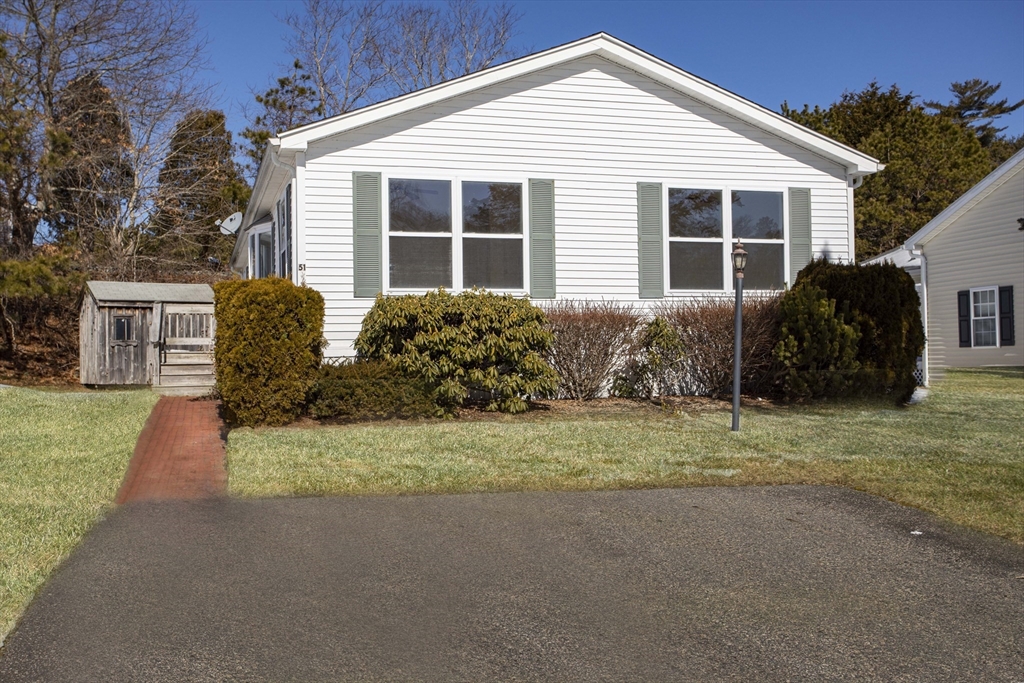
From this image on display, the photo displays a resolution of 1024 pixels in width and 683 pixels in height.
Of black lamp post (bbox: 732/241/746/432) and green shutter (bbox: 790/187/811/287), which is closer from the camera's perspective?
black lamp post (bbox: 732/241/746/432)

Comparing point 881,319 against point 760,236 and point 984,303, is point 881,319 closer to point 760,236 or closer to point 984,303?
point 760,236

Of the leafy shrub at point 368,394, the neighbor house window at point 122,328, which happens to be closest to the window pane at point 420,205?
the leafy shrub at point 368,394

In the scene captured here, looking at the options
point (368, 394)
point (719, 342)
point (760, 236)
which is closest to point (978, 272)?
point (760, 236)

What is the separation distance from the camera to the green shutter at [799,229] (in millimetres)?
13984

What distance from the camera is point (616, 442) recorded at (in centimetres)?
922

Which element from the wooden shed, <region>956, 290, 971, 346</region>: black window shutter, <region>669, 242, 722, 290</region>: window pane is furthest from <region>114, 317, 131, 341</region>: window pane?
<region>956, 290, 971, 346</region>: black window shutter

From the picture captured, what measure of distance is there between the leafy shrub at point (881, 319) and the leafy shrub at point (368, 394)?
19.1 feet

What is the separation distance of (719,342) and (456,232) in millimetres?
4116

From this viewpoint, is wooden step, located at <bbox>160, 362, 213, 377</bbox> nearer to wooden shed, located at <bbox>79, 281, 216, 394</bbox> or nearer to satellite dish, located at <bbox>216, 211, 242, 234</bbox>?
wooden shed, located at <bbox>79, 281, 216, 394</bbox>

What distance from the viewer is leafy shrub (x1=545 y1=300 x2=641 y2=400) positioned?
12297 millimetres

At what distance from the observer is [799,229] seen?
14.1m

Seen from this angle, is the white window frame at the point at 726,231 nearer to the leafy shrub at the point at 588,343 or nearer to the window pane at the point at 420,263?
the leafy shrub at the point at 588,343

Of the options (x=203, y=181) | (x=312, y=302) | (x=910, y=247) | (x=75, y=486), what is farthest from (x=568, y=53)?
(x=203, y=181)

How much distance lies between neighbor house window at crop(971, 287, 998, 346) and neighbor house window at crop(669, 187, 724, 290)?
1256cm
